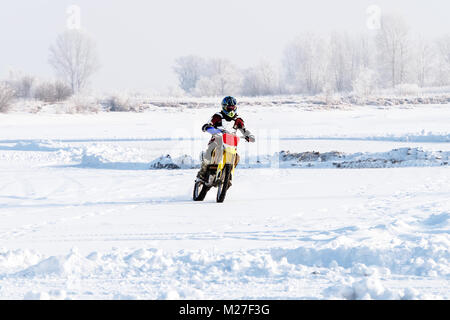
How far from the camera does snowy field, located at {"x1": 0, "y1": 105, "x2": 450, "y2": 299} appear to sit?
16.7 ft

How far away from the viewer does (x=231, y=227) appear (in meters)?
7.77

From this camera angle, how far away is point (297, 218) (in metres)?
8.38

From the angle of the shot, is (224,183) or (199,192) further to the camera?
(199,192)

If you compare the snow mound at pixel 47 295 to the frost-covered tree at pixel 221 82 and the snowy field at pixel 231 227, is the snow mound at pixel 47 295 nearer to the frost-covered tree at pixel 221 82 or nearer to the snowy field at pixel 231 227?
the snowy field at pixel 231 227

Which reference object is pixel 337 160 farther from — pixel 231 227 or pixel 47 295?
pixel 47 295

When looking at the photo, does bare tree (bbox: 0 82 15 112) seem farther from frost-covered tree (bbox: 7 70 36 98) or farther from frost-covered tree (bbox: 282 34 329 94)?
frost-covered tree (bbox: 282 34 329 94)

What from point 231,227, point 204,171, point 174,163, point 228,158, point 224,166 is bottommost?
point 174,163

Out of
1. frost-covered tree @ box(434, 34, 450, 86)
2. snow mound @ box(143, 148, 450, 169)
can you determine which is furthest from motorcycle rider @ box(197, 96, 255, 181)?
frost-covered tree @ box(434, 34, 450, 86)

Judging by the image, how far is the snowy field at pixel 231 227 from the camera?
509 cm

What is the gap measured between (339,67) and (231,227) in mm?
79919

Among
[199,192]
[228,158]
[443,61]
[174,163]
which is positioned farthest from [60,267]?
[443,61]

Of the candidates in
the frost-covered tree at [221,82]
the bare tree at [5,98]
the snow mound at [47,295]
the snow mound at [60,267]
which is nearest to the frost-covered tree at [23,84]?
the bare tree at [5,98]
